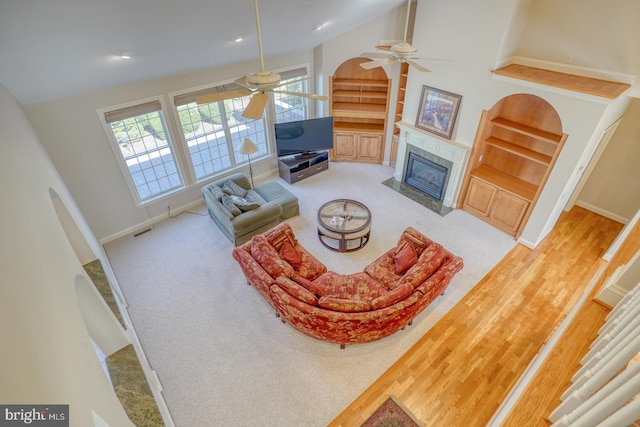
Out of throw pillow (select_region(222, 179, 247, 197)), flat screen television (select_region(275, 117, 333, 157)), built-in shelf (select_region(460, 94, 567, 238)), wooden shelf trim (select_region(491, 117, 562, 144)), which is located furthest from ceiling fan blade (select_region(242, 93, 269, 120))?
wooden shelf trim (select_region(491, 117, 562, 144))

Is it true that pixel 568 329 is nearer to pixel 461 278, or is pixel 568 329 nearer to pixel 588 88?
pixel 461 278

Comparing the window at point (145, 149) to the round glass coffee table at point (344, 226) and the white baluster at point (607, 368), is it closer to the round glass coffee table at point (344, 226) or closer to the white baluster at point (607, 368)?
the round glass coffee table at point (344, 226)

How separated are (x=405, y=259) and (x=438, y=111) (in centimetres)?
324

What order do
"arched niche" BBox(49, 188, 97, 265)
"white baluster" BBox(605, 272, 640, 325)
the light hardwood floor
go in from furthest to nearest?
the light hardwood floor → "arched niche" BBox(49, 188, 97, 265) → "white baluster" BBox(605, 272, 640, 325)

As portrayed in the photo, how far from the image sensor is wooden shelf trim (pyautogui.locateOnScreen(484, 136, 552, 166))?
18.8ft

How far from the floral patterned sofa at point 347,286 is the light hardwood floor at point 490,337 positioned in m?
0.61

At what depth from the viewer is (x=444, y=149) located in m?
6.63

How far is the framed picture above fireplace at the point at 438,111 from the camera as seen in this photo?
6.16 metres

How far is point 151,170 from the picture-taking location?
6676 mm

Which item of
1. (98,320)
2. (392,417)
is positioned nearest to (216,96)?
(98,320)

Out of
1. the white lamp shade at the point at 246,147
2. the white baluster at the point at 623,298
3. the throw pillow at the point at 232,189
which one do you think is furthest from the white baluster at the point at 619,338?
the white lamp shade at the point at 246,147

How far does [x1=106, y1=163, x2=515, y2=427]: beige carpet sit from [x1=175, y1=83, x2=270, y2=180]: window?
1.24 meters

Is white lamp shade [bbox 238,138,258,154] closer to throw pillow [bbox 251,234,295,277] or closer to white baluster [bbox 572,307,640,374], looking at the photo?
throw pillow [bbox 251,234,295,277]

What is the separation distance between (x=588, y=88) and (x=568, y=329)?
402cm
